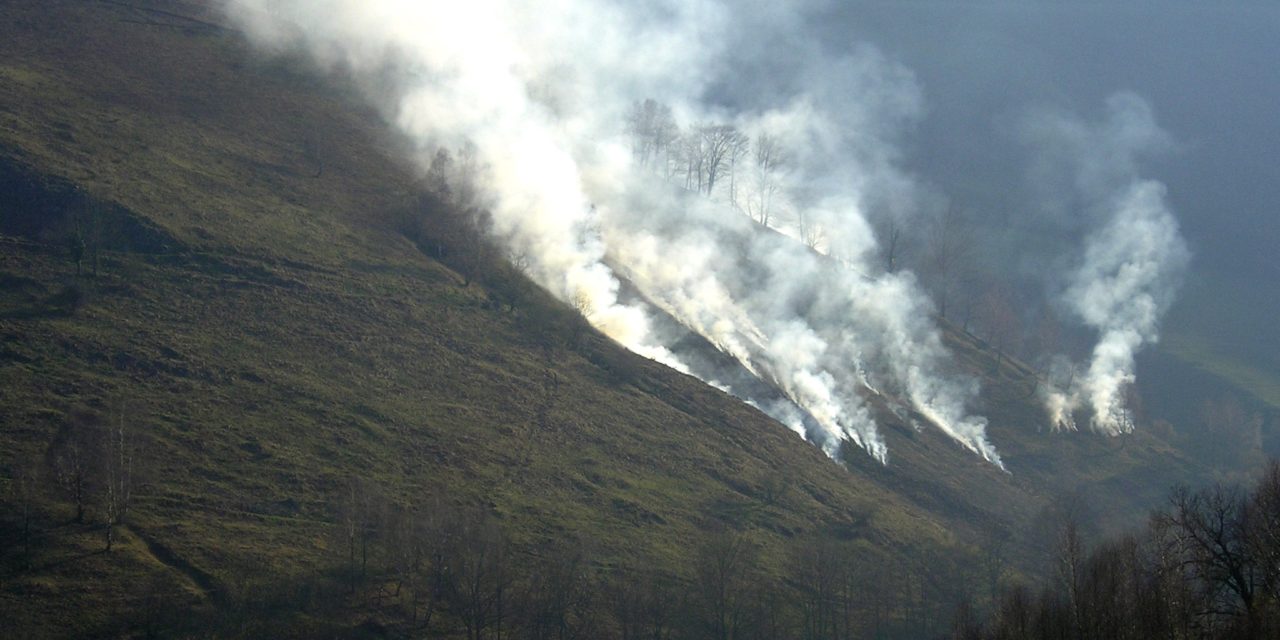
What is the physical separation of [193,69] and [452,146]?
36068 millimetres

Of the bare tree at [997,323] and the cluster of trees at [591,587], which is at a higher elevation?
the bare tree at [997,323]

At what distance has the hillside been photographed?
3243 inches

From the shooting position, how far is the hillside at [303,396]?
8238cm

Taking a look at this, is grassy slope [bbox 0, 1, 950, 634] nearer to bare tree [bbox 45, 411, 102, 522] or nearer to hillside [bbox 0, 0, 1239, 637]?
hillside [bbox 0, 0, 1239, 637]

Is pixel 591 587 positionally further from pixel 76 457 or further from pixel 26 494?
pixel 26 494

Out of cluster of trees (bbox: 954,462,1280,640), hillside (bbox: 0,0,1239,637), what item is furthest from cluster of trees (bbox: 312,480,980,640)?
cluster of trees (bbox: 954,462,1280,640)

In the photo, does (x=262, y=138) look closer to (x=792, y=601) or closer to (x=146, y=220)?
(x=146, y=220)

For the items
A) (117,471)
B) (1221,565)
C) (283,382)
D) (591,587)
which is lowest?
(591,587)

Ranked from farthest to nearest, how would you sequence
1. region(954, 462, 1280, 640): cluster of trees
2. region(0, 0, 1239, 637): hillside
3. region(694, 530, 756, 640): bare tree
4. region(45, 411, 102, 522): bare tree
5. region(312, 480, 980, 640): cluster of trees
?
region(694, 530, 756, 640): bare tree, region(0, 0, 1239, 637): hillside, region(312, 480, 980, 640): cluster of trees, region(45, 411, 102, 522): bare tree, region(954, 462, 1280, 640): cluster of trees

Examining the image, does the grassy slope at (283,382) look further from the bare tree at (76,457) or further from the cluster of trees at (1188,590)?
the cluster of trees at (1188,590)

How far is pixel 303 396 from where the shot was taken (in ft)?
327

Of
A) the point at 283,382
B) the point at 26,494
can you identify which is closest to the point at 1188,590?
the point at 26,494

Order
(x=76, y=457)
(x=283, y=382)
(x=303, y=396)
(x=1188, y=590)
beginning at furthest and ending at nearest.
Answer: (x=283, y=382) < (x=303, y=396) < (x=76, y=457) < (x=1188, y=590)

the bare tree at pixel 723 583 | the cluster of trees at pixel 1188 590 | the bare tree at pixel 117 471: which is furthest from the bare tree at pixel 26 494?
the cluster of trees at pixel 1188 590
